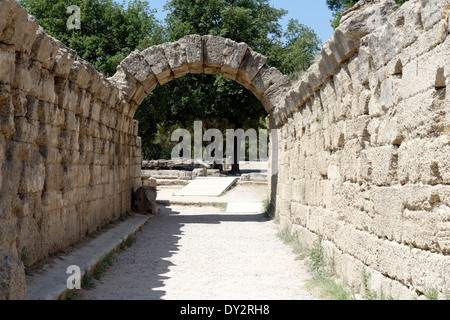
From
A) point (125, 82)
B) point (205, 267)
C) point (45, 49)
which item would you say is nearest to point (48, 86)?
point (45, 49)

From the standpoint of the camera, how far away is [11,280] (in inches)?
114

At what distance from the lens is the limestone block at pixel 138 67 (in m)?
12.4

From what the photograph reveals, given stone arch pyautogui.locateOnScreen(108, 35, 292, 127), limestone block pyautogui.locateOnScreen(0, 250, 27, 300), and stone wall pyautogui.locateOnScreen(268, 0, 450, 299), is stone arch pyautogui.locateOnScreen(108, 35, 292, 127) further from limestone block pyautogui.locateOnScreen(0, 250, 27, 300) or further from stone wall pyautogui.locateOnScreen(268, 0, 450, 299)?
limestone block pyautogui.locateOnScreen(0, 250, 27, 300)

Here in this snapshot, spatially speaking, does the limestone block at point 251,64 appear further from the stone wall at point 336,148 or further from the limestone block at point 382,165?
the limestone block at point 382,165

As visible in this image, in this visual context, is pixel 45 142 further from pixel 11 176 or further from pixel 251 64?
pixel 251 64

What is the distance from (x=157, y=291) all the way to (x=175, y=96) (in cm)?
2137

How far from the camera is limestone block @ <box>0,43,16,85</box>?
4.87 meters

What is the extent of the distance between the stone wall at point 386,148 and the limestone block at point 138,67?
240 inches

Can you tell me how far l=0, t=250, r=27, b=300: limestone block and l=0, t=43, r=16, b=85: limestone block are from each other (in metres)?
2.49

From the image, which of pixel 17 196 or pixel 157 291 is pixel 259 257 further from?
pixel 17 196

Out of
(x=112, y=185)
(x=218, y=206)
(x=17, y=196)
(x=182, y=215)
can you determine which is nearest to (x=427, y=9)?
Answer: (x=17, y=196)

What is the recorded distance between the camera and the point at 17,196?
17.6ft

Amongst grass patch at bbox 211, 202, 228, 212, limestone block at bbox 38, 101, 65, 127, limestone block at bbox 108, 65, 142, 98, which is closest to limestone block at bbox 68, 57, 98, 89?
limestone block at bbox 38, 101, 65, 127

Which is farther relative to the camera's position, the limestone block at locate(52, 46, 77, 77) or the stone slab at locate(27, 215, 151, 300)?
the limestone block at locate(52, 46, 77, 77)
